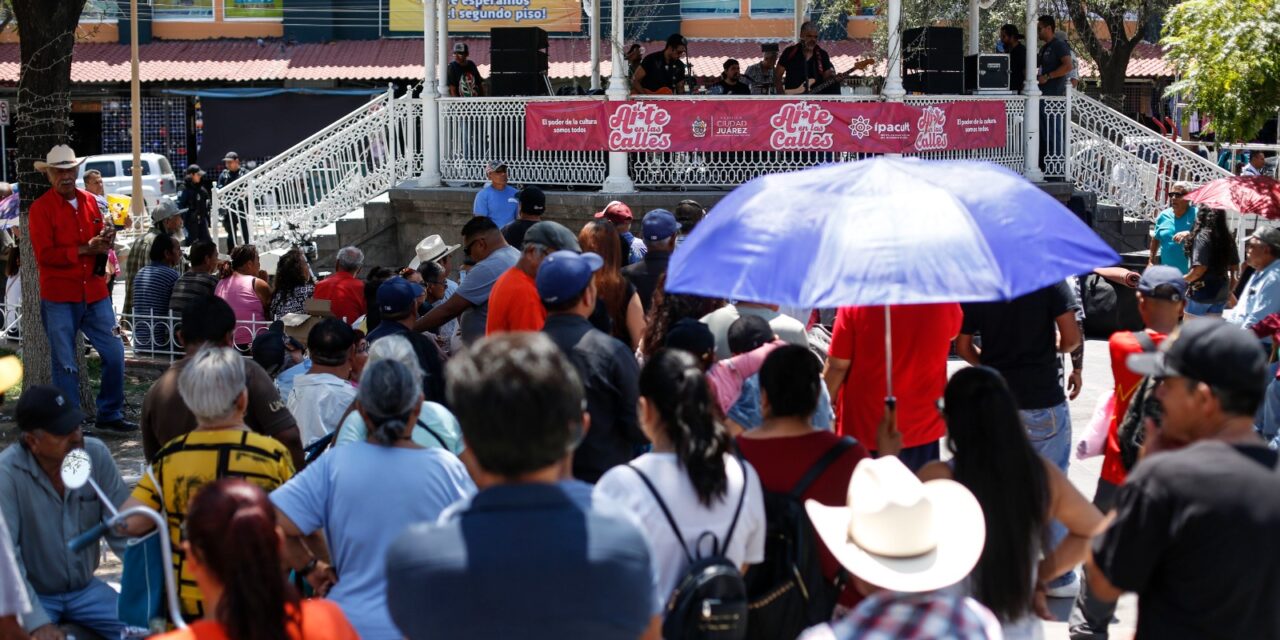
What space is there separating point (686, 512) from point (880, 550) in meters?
0.52

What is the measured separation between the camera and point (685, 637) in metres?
3.55

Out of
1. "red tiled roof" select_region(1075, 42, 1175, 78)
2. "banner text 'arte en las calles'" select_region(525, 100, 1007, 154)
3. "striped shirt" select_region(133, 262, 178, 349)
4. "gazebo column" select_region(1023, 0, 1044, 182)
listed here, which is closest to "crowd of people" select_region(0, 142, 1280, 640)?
"striped shirt" select_region(133, 262, 178, 349)

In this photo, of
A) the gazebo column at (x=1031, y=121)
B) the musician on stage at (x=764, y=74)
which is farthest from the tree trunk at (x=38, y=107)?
the gazebo column at (x=1031, y=121)

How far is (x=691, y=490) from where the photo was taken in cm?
372

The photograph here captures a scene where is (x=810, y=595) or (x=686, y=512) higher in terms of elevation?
(x=686, y=512)

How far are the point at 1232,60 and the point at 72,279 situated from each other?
847 cm

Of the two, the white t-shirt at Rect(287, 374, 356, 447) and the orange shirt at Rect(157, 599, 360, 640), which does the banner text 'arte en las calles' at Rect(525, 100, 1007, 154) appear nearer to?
the white t-shirt at Rect(287, 374, 356, 447)

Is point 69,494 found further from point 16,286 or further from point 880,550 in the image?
point 16,286

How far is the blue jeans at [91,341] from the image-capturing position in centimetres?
976

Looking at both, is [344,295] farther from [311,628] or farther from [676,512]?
[311,628]

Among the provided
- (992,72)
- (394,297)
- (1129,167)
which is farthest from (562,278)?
(1129,167)

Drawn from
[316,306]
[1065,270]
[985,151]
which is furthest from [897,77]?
[1065,270]

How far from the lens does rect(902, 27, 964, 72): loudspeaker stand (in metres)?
15.8

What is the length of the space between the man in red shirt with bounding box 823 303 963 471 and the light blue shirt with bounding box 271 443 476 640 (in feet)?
7.28
